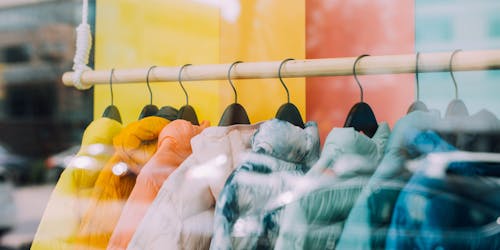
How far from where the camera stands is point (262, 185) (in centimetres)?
93

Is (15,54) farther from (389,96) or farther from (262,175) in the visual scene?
(389,96)

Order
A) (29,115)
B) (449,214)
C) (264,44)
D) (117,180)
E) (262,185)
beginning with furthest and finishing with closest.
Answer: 1. (29,115)
2. (264,44)
3. (117,180)
4. (262,185)
5. (449,214)

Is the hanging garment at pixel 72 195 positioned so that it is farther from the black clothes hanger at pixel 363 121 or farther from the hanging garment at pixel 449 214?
the hanging garment at pixel 449 214

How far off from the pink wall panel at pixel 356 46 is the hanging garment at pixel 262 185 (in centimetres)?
16

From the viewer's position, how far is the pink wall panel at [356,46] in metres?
1.04

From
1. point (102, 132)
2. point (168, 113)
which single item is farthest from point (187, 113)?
point (102, 132)

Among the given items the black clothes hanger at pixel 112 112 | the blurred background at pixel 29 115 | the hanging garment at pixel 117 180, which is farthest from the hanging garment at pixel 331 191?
the blurred background at pixel 29 115

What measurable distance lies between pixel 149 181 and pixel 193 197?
0.09m

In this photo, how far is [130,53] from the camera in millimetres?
1337

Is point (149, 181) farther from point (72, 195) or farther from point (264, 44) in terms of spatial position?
point (264, 44)

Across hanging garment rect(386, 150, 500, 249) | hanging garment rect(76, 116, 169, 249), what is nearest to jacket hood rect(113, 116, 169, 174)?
hanging garment rect(76, 116, 169, 249)

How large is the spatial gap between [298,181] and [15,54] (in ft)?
2.49

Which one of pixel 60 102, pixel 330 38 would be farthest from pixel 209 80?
pixel 60 102

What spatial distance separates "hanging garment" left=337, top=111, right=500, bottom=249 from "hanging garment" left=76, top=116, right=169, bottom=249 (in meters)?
0.41
